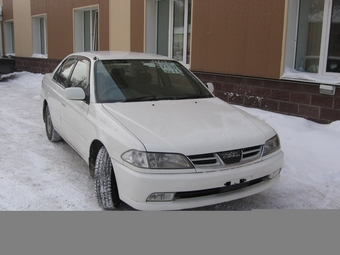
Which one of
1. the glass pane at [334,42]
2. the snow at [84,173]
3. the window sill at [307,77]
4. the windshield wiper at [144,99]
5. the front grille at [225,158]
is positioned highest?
the glass pane at [334,42]

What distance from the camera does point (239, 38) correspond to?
7.64 meters

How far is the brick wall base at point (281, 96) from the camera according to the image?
250 inches

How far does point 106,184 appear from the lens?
3.52 meters

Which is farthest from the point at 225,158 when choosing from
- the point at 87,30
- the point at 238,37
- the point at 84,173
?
the point at 87,30

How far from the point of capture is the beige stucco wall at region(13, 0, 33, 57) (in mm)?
16938

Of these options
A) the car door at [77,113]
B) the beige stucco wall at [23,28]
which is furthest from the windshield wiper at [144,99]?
the beige stucco wall at [23,28]

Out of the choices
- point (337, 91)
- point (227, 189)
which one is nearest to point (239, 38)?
point (337, 91)

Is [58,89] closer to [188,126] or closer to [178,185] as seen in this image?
[188,126]

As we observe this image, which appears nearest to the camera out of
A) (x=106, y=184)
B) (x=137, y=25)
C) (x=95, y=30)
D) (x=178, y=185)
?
(x=178, y=185)

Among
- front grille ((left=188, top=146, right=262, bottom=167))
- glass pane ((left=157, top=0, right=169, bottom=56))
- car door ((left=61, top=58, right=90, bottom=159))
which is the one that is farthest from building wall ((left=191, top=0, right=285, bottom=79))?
front grille ((left=188, top=146, right=262, bottom=167))

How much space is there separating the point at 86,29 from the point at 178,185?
11572 millimetres

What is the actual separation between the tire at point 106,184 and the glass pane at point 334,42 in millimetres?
4600

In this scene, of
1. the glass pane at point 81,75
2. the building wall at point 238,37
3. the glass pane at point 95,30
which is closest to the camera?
the glass pane at point 81,75

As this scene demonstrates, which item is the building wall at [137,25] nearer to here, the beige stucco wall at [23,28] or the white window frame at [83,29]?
the white window frame at [83,29]
